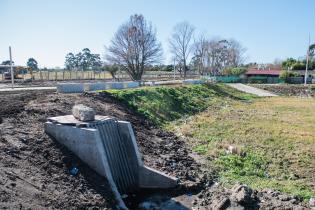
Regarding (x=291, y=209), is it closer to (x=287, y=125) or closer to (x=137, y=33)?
(x=287, y=125)

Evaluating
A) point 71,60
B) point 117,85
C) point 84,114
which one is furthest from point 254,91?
point 71,60

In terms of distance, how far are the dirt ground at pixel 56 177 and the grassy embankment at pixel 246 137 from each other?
47.4 inches

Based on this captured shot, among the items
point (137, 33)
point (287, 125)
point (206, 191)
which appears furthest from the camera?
point (137, 33)

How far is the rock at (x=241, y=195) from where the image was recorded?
34.2ft

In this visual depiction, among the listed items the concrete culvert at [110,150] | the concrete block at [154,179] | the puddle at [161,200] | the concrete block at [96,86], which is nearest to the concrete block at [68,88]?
the concrete block at [96,86]

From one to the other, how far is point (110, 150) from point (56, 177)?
239 cm

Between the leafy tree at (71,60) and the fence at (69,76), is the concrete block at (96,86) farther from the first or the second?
the leafy tree at (71,60)

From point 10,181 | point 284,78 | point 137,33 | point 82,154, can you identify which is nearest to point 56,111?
point 82,154

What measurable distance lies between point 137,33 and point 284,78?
36885mm

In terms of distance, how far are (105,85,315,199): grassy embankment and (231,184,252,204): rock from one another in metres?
1.64

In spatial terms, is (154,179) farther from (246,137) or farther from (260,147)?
(246,137)

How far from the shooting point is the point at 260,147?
17.0m

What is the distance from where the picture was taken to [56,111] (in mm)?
16328

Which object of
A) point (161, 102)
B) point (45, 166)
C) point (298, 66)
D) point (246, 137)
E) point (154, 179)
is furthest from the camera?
point (298, 66)
